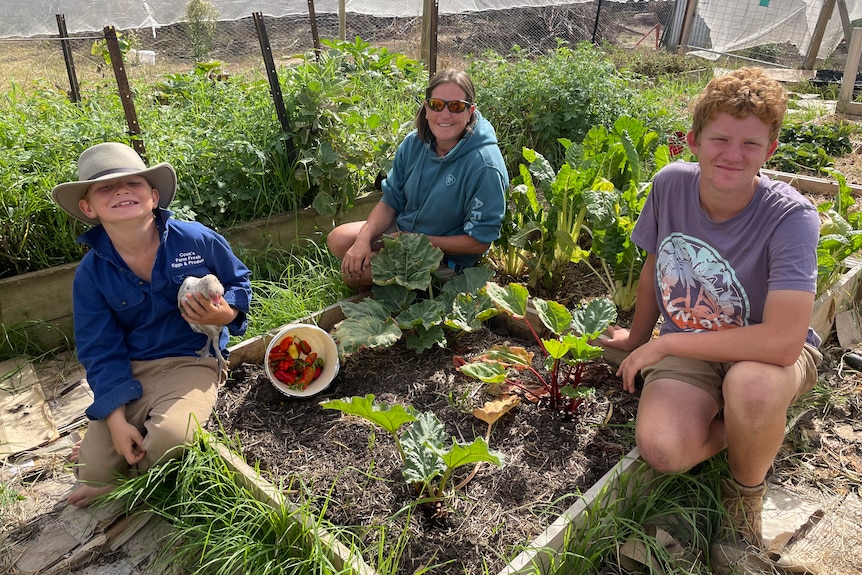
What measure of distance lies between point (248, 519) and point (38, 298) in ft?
6.02

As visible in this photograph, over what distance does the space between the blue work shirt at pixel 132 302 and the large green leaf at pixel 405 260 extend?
1.99 feet

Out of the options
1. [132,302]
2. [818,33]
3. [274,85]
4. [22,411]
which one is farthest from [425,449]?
[818,33]

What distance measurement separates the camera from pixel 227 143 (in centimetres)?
353

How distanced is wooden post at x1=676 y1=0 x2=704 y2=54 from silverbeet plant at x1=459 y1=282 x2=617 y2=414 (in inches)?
401

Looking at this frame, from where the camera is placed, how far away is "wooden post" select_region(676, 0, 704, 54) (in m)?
11.0

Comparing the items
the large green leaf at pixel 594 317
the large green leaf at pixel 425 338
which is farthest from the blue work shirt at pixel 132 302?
the large green leaf at pixel 594 317

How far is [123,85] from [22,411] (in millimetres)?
1650

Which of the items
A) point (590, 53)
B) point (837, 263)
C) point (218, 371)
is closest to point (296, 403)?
point (218, 371)

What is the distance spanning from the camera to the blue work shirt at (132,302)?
2.22 meters

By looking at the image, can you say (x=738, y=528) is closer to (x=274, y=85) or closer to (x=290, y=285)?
(x=290, y=285)

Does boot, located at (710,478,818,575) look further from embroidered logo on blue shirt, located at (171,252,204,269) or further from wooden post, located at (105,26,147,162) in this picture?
wooden post, located at (105,26,147,162)

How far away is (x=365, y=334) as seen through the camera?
97.6 inches

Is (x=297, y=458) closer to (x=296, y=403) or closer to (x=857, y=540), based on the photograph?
(x=296, y=403)

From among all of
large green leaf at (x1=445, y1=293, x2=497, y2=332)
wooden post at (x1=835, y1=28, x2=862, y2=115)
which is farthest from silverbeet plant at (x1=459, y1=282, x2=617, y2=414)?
wooden post at (x1=835, y1=28, x2=862, y2=115)
